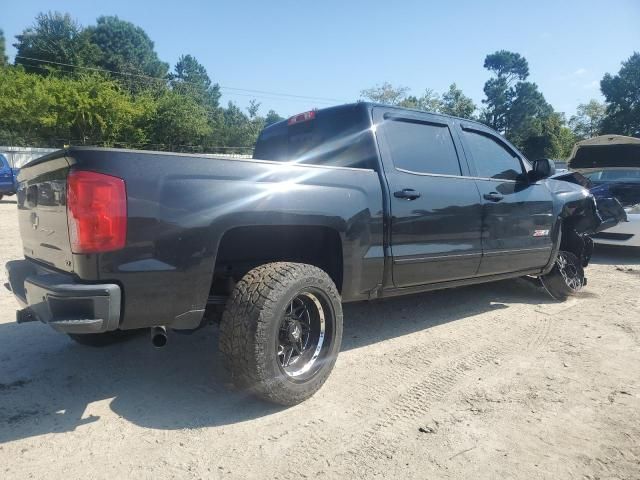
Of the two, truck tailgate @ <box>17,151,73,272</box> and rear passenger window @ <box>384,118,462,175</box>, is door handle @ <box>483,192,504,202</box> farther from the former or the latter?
truck tailgate @ <box>17,151,73,272</box>

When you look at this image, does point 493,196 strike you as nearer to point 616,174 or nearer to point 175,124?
point 616,174

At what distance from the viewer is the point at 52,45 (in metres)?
59.2

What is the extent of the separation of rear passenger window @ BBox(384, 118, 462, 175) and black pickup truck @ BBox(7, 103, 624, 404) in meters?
0.01

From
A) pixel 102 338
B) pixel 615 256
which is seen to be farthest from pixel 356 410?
pixel 615 256

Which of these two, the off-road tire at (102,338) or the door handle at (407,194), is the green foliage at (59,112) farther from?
the door handle at (407,194)

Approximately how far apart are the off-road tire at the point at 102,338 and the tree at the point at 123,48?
69.6 meters

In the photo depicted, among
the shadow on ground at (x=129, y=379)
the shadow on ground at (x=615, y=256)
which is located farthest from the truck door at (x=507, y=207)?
the shadow on ground at (x=615, y=256)

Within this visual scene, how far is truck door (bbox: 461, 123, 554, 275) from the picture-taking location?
13.4 ft

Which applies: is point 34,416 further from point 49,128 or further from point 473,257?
point 49,128

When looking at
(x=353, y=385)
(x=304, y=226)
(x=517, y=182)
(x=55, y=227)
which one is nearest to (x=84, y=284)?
(x=55, y=227)

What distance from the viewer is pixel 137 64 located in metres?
70.8

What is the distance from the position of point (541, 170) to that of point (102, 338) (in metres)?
4.32

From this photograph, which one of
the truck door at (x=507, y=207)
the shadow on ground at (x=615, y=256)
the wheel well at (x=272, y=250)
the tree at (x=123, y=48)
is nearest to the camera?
the wheel well at (x=272, y=250)

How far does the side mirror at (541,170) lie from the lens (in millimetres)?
4520
